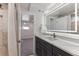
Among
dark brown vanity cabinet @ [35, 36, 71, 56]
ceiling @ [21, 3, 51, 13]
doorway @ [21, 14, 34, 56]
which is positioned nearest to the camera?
dark brown vanity cabinet @ [35, 36, 71, 56]

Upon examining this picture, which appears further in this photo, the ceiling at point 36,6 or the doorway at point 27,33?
the doorway at point 27,33

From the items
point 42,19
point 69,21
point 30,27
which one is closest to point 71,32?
point 69,21

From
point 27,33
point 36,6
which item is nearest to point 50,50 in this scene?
point 27,33

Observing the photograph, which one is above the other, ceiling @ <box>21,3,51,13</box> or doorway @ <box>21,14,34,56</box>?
ceiling @ <box>21,3,51,13</box>

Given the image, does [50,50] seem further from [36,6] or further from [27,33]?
[36,6]

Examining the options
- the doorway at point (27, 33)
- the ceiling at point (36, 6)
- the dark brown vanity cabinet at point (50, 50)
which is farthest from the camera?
the doorway at point (27, 33)

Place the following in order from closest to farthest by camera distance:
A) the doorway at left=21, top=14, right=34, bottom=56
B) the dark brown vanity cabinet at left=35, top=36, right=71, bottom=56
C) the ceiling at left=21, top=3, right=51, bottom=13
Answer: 1. the dark brown vanity cabinet at left=35, top=36, right=71, bottom=56
2. the ceiling at left=21, top=3, right=51, bottom=13
3. the doorway at left=21, top=14, right=34, bottom=56

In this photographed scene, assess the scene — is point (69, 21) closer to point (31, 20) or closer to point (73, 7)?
point (73, 7)

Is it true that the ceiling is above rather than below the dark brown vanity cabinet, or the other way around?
above

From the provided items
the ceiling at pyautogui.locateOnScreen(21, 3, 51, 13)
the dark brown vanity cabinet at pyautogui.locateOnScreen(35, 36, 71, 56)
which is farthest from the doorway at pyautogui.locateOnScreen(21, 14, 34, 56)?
the dark brown vanity cabinet at pyautogui.locateOnScreen(35, 36, 71, 56)

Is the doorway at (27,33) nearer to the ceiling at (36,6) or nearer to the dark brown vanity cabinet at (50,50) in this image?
the ceiling at (36,6)

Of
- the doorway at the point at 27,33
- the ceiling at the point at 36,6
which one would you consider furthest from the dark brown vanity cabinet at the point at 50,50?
the ceiling at the point at 36,6

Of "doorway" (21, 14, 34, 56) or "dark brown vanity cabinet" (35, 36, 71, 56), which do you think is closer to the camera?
"dark brown vanity cabinet" (35, 36, 71, 56)

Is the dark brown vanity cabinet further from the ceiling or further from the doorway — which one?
the ceiling
